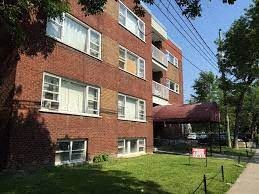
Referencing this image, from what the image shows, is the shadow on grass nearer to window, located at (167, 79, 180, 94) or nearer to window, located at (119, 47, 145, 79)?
window, located at (119, 47, 145, 79)

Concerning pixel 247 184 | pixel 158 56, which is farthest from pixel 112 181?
pixel 158 56

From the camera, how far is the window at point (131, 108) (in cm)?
2214

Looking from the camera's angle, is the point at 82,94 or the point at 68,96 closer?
the point at 68,96

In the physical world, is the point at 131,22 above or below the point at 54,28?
above

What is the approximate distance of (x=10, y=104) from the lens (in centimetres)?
1354

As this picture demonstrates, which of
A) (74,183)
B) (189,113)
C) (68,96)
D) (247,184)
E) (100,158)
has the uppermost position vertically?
(189,113)

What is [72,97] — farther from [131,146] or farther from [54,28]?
[131,146]

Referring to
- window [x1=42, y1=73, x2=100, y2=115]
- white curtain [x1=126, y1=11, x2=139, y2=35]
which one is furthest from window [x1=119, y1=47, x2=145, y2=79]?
window [x1=42, y1=73, x2=100, y2=115]

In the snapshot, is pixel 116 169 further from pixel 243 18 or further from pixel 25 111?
pixel 243 18

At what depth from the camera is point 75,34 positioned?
58.4ft

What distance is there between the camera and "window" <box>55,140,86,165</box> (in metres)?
15.9

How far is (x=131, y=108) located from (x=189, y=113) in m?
6.86

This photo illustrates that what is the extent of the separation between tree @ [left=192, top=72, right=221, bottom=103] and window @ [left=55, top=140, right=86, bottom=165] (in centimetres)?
4830

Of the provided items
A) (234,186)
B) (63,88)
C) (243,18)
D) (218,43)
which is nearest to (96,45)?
(63,88)
